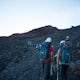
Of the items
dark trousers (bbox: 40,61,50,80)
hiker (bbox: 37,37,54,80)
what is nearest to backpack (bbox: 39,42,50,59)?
hiker (bbox: 37,37,54,80)

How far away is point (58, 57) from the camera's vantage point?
912cm

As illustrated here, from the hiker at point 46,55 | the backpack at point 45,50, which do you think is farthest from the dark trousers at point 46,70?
the backpack at point 45,50

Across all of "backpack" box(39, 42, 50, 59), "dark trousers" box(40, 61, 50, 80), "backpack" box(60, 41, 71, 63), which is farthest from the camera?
"dark trousers" box(40, 61, 50, 80)

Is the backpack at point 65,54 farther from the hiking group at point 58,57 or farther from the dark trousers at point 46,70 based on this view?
the dark trousers at point 46,70

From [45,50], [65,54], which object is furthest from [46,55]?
[65,54]

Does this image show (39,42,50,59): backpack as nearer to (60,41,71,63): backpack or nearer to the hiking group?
the hiking group

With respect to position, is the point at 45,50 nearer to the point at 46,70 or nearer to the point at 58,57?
the point at 58,57

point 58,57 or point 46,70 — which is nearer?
point 58,57

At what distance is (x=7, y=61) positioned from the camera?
17688mm

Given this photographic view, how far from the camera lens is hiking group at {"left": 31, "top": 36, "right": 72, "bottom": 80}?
8.98 metres

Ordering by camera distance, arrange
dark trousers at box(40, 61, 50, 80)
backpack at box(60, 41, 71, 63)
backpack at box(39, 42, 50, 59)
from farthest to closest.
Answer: dark trousers at box(40, 61, 50, 80)
backpack at box(39, 42, 50, 59)
backpack at box(60, 41, 71, 63)

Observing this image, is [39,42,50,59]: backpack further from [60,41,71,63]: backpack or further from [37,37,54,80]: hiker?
[60,41,71,63]: backpack

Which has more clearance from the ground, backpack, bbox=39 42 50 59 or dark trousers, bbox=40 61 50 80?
backpack, bbox=39 42 50 59

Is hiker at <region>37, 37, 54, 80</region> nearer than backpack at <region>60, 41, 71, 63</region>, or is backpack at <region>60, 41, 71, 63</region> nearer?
backpack at <region>60, 41, 71, 63</region>
